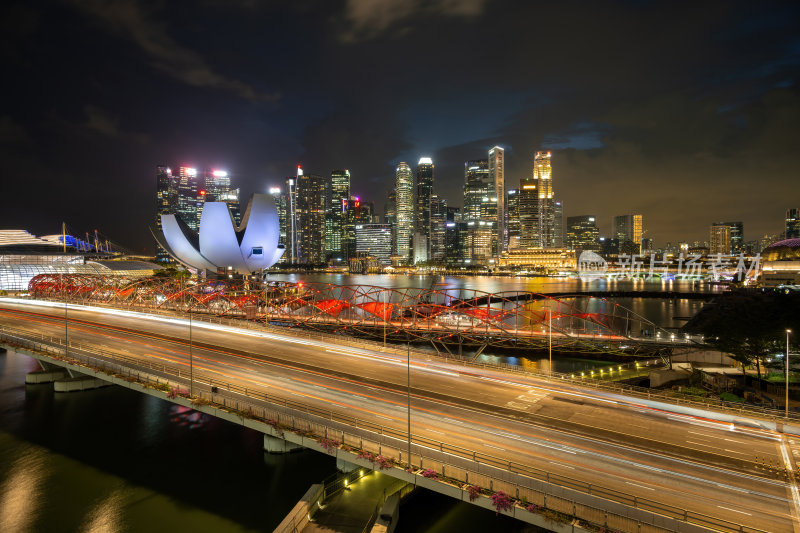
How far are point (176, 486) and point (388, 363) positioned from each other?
11.7 m

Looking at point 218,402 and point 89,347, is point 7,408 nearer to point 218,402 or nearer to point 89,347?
point 89,347

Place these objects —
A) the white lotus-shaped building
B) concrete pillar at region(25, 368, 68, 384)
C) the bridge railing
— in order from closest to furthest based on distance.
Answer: the bridge railing, concrete pillar at region(25, 368, 68, 384), the white lotus-shaped building

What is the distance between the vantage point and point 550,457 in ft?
44.0

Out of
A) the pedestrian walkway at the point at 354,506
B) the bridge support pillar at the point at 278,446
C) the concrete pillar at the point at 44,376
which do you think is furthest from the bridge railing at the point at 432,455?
the concrete pillar at the point at 44,376

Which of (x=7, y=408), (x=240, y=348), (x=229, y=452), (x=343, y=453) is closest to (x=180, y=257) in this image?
(x=7, y=408)

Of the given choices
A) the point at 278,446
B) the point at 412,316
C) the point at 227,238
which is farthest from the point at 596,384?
the point at 227,238

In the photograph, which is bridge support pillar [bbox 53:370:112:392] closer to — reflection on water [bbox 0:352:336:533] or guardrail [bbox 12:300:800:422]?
reflection on water [bbox 0:352:336:533]

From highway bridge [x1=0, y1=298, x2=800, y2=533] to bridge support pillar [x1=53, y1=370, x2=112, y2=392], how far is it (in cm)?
359

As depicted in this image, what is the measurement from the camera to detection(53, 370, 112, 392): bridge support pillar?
2955 centimetres

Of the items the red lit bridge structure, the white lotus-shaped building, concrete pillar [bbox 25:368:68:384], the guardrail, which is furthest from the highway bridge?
the white lotus-shaped building

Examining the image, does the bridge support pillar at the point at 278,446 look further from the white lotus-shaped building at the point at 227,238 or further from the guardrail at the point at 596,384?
the white lotus-shaped building at the point at 227,238

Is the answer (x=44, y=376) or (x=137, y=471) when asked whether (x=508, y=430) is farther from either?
(x=44, y=376)

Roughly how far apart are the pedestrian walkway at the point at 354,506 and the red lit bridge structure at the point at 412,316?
2069cm

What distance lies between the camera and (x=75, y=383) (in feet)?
98.1
